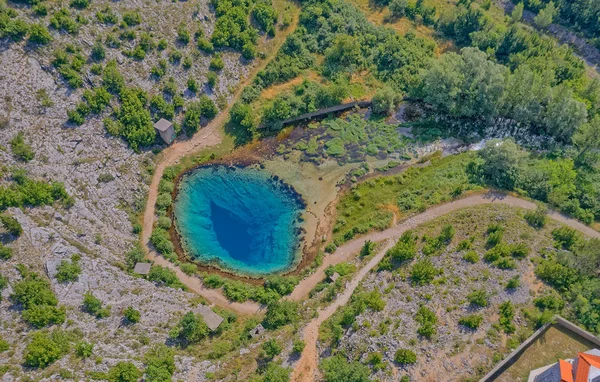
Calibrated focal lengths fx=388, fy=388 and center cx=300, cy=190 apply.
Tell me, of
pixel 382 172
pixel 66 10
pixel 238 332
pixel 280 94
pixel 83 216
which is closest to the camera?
pixel 238 332

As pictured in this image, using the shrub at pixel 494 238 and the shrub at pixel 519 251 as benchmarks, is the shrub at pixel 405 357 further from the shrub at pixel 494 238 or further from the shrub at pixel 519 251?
the shrub at pixel 519 251

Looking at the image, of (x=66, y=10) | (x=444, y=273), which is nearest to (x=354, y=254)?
(x=444, y=273)

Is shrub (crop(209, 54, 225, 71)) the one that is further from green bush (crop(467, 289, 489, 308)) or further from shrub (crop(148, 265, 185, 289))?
green bush (crop(467, 289, 489, 308))

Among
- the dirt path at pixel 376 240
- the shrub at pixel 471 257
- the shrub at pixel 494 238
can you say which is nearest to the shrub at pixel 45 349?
the dirt path at pixel 376 240

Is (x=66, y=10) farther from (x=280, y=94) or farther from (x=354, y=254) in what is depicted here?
(x=354, y=254)

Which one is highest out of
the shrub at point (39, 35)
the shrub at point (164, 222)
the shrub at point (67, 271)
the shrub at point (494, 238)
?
the shrub at point (39, 35)

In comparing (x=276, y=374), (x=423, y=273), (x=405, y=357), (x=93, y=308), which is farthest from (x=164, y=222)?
(x=405, y=357)

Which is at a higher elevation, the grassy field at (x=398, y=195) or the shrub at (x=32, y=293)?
the grassy field at (x=398, y=195)
